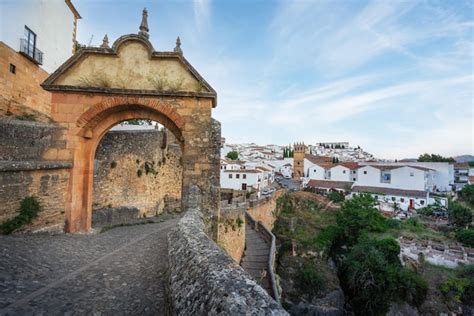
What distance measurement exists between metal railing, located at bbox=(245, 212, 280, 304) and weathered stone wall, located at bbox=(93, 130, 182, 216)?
5.93 meters

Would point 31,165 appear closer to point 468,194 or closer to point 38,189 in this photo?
point 38,189

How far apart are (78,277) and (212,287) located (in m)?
2.99

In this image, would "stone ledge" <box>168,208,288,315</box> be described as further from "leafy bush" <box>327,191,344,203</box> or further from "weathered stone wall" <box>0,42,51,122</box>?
"leafy bush" <box>327,191,344,203</box>

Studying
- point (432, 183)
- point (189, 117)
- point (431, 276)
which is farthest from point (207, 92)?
point (432, 183)

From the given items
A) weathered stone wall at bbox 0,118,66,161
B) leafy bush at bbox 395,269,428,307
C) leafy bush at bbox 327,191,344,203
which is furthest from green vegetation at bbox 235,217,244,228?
leafy bush at bbox 327,191,344,203

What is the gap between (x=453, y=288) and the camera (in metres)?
14.9

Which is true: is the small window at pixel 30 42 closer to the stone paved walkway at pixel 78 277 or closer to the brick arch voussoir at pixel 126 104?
the brick arch voussoir at pixel 126 104

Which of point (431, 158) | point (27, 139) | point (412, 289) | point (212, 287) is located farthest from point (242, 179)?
point (431, 158)

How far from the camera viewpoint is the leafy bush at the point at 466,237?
19.9 metres

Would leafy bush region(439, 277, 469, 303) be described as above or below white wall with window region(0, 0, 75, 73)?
below

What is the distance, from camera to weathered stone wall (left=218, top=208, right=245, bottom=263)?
454 inches

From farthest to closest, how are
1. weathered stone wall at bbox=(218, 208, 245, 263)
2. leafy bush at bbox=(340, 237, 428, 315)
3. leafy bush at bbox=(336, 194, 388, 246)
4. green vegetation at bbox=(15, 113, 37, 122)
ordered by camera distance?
leafy bush at bbox=(336, 194, 388, 246), leafy bush at bbox=(340, 237, 428, 315), weathered stone wall at bbox=(218, 208, 245, 263), green vegetation at bbox=(15, 113, 37, 122)

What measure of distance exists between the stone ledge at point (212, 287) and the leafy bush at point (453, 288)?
19.3 meters

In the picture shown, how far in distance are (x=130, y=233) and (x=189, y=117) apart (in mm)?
4024
